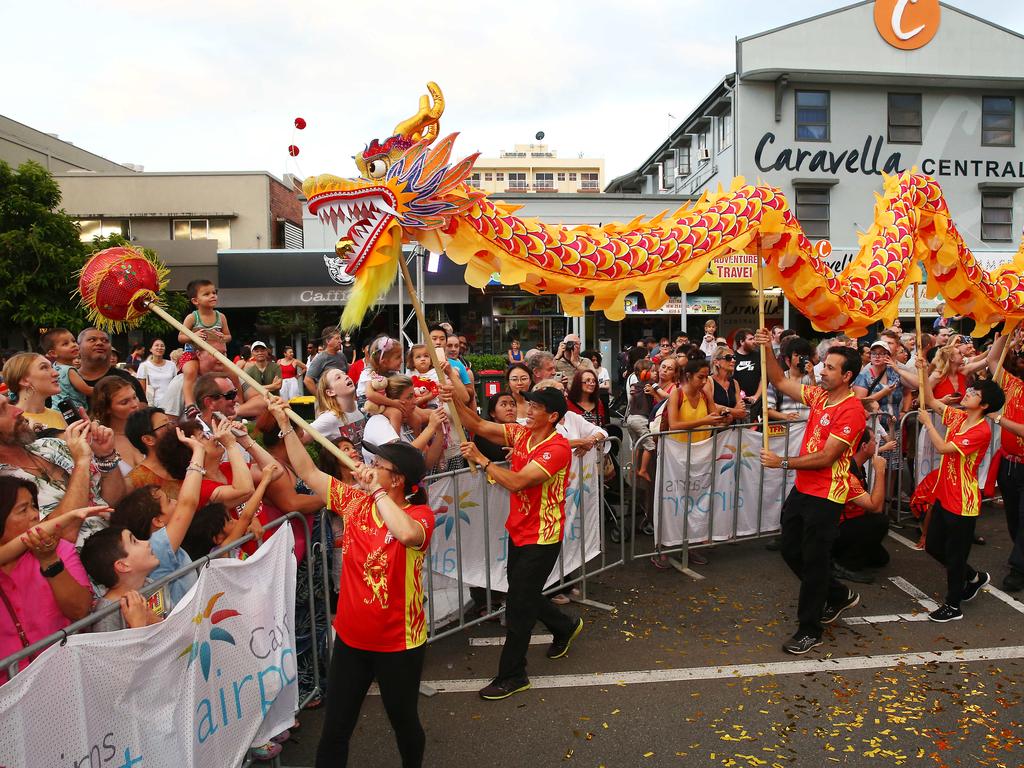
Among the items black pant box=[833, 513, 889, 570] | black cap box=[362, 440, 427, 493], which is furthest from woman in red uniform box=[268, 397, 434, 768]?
black pant box=[833, 513, 889, 570]

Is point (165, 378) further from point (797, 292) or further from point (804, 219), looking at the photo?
point (804, 219)

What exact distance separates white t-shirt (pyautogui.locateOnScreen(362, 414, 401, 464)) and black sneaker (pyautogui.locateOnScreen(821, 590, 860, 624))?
331 cm

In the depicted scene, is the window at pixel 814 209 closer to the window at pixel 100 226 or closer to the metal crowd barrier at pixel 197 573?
the metal crowd barrier at pixel 197 573

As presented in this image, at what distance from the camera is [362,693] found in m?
3.07

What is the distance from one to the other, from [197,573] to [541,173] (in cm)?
8395

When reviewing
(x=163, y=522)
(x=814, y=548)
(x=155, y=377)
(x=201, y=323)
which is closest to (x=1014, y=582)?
(x=814, y=548)

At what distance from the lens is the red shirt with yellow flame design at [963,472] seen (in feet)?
16.7

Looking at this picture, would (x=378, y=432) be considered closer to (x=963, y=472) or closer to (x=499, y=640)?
(x=499, y=640)

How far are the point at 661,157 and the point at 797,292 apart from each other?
84.5 ft

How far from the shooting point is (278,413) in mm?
3387

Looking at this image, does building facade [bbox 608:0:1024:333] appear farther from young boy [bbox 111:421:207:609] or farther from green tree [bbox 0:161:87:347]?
young boy [bbox 111:421:207:609]

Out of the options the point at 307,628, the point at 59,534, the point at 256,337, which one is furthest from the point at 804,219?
the point at 59,534

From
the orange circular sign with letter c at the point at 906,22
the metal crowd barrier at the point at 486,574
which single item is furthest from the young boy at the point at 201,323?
the orange circular sign with letter c at the point at 906,22

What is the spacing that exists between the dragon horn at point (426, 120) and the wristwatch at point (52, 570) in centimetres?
272
